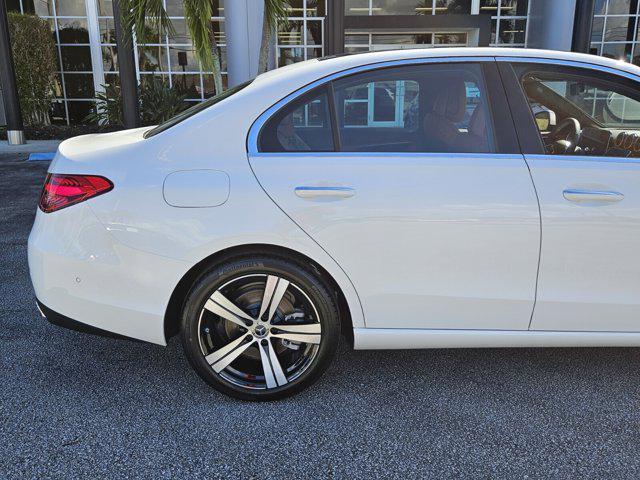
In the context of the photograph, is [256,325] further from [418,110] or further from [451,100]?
[451,100]

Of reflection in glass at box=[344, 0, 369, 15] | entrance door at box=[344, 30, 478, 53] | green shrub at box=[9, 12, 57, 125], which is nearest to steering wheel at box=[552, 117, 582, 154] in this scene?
entrance door at box=[344, 30, 478, 53]

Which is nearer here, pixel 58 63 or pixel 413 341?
pixel 413 341

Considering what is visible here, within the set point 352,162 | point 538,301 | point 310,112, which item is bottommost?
point 538,301

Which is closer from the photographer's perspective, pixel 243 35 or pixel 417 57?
pixel 417 57

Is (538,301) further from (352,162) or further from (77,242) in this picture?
(77,242)

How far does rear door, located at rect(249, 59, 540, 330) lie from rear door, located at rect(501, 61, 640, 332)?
0.09 meters

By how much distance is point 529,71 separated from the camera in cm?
280

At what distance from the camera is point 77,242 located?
2664mm

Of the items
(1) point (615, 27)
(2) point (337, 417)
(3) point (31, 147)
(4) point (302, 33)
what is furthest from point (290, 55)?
(2) point (337, 417)

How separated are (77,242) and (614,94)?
2795mm

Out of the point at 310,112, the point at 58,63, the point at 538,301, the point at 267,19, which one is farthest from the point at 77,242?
the point at 58,63

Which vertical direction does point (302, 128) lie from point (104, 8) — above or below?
below

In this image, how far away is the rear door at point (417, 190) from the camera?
2.60 meters

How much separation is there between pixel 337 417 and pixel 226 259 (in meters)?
0.92
